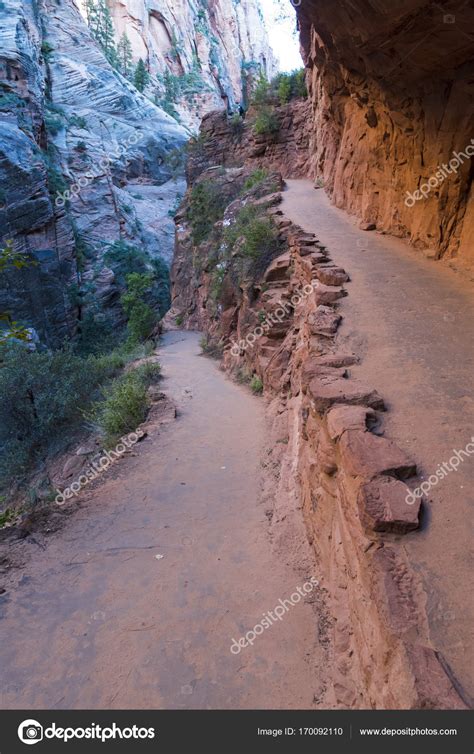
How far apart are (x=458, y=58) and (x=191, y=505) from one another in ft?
21.7

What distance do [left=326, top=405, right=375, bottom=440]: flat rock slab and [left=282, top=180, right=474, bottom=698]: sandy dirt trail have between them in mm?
218

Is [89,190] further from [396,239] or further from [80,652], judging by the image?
[80,652]

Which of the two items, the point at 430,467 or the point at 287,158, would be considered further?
the point at 287,158

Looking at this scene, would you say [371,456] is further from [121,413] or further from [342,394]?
[121,413]

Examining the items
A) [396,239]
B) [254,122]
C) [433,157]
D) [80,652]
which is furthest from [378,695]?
[254,122]

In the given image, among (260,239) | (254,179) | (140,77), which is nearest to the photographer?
(260,239)

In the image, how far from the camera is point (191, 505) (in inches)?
205

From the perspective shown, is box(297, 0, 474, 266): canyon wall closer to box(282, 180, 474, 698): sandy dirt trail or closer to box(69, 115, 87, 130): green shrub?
box(282, 180, 474, 698): sandy dirt trail

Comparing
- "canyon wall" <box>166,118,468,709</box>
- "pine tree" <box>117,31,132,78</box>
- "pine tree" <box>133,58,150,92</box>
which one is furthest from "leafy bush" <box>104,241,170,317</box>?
"pine tree" <box>117,31,132,78</box>

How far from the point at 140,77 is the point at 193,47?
2111 centimetres

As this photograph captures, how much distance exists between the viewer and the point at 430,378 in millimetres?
3893

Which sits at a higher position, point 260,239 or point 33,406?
point 260,239

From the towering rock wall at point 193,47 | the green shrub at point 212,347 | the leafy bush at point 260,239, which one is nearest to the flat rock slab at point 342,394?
the leafy bush at point 260,239

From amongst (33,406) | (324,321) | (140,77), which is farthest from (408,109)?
(140,77)
